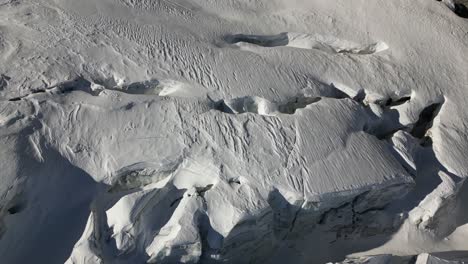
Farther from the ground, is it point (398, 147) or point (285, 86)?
point (285, 86)

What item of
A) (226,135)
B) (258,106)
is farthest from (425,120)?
(226,135)

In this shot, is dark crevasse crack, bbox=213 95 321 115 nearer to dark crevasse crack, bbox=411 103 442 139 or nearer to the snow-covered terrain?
the snow-covered terrain

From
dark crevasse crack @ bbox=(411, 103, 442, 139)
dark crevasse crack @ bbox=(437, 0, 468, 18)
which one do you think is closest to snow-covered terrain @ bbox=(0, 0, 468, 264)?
dark crevasse crack @ bbox=(411, 103, 442, 139)

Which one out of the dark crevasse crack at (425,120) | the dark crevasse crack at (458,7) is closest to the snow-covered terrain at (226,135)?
the dark crevasse crack at (425,120)

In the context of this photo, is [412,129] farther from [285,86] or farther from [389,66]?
[285,86]

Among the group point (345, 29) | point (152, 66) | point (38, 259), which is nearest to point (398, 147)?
point (345, 29)

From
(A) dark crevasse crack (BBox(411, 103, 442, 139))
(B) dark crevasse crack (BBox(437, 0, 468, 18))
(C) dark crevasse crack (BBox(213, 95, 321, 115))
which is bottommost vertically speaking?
(A) dark crevasse crack (BBox(411, 103, 442, 139))

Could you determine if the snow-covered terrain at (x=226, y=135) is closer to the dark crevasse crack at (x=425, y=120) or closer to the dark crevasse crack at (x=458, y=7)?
the dark crevasse crack at (x=425, y=120)

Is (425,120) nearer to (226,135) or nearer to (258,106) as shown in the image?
(258,106)
